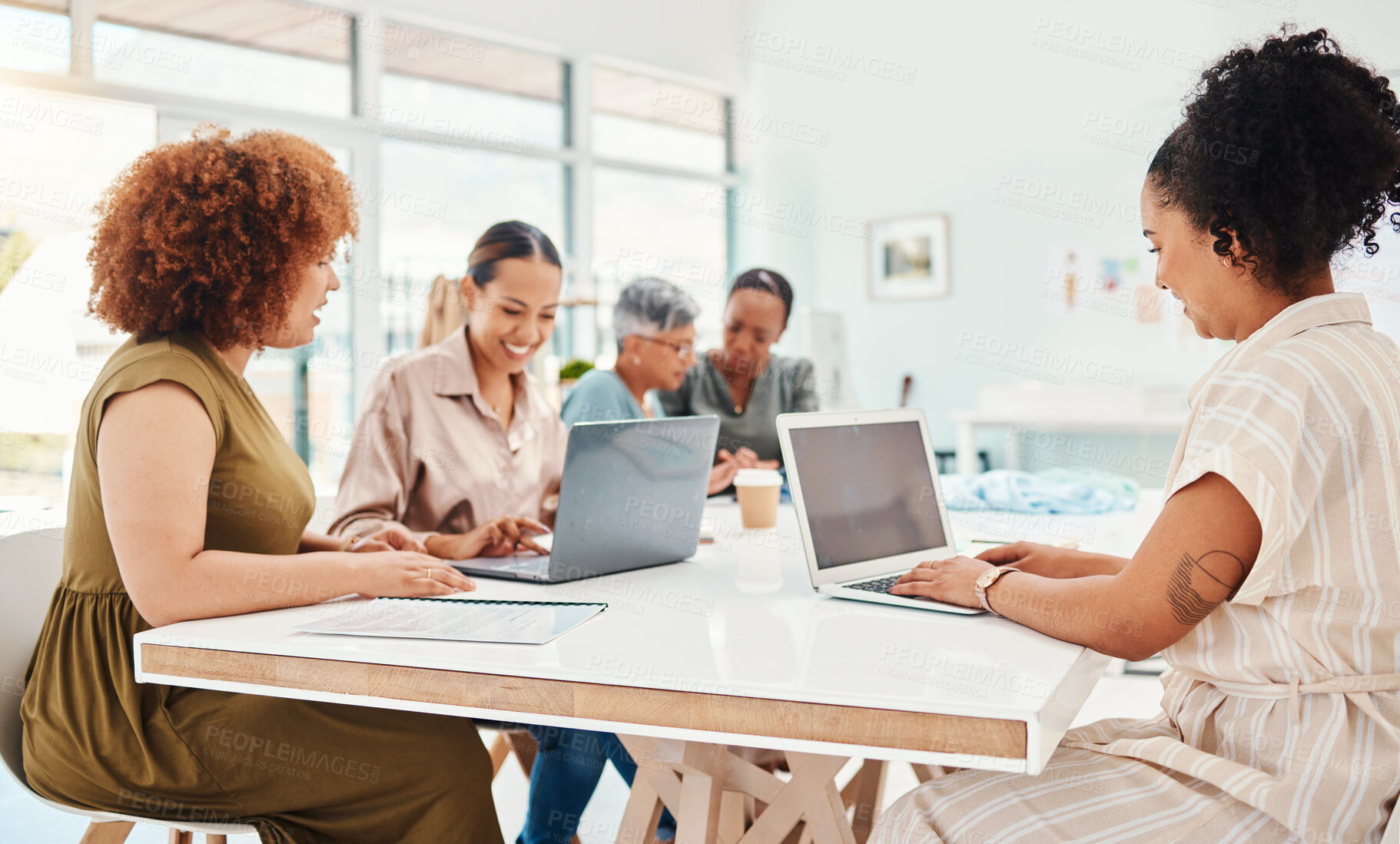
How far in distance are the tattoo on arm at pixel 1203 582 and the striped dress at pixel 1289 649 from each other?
0.02 meters

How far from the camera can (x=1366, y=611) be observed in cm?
99

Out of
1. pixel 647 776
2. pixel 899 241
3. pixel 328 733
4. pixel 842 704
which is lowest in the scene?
pixel 647 776

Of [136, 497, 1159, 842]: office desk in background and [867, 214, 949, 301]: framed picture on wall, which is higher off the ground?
[867, 214, 949, 301]: framed picture on wall

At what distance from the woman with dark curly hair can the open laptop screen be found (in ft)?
1.19

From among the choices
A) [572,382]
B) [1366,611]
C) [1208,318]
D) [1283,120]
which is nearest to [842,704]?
[1366,611]

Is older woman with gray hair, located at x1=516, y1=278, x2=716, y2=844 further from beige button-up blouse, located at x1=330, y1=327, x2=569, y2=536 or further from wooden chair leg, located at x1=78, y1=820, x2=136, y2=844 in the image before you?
wooden chair leg, located at x1=78, y1=820, x2=136, y2=844

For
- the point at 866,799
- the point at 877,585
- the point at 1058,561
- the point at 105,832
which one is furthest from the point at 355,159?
the point at 1058,561

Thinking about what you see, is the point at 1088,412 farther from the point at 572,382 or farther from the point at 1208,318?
the point at 1208,318

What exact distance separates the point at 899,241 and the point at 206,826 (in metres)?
5.89

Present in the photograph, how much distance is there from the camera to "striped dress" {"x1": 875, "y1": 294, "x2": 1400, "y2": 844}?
3.17ft

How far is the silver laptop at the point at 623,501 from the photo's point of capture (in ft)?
4.69

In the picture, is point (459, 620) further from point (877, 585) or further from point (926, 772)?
point (926, 772)

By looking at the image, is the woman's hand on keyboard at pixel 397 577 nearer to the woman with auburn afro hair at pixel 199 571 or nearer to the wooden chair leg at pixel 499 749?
the woman with auburn afro hair at pixel 199 571

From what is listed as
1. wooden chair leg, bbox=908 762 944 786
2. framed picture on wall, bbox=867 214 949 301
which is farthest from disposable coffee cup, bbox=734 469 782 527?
framed picture on wall, bbox=867 214 949 301
